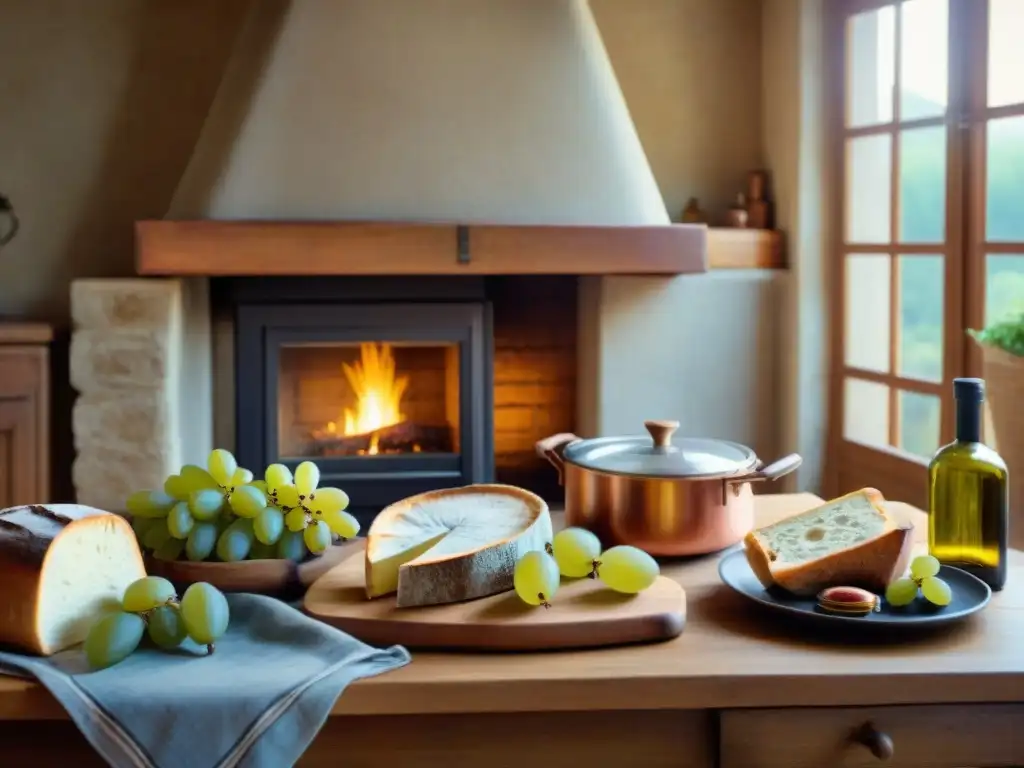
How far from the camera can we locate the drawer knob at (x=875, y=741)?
1076mm

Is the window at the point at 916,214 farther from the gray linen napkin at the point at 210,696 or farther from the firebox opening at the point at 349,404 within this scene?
the gray linen napkin at the point at 210,696

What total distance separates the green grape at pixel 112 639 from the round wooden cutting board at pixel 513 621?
190mm

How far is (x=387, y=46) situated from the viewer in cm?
331

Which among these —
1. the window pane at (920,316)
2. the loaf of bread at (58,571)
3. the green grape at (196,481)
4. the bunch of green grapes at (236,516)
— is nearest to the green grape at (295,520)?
the bunch of green grapes at (236,516)

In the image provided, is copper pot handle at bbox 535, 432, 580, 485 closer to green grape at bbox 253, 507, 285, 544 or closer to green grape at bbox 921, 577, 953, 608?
green grape at bbox 253, 507, 285, 544

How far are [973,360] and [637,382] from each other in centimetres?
100

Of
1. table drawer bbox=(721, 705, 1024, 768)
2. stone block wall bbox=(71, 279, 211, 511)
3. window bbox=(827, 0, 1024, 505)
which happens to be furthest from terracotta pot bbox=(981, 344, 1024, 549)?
stone block wall bbox=(71, 279, 211, 511)

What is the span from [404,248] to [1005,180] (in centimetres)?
159

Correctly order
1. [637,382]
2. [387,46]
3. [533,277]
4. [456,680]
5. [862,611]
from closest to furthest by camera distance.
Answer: [456,680] < [862,611] < [387,46] < [637,382] < [533,277]

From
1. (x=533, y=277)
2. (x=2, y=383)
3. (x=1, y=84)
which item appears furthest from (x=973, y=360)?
(x=1, y=84)

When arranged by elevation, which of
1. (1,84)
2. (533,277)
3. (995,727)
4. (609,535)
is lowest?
(995,727)

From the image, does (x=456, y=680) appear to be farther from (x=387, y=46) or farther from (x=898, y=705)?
(x=387, y=46)

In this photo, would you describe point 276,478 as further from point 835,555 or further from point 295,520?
point 835,555

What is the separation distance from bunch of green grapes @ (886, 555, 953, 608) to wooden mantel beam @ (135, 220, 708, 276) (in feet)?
6.81
